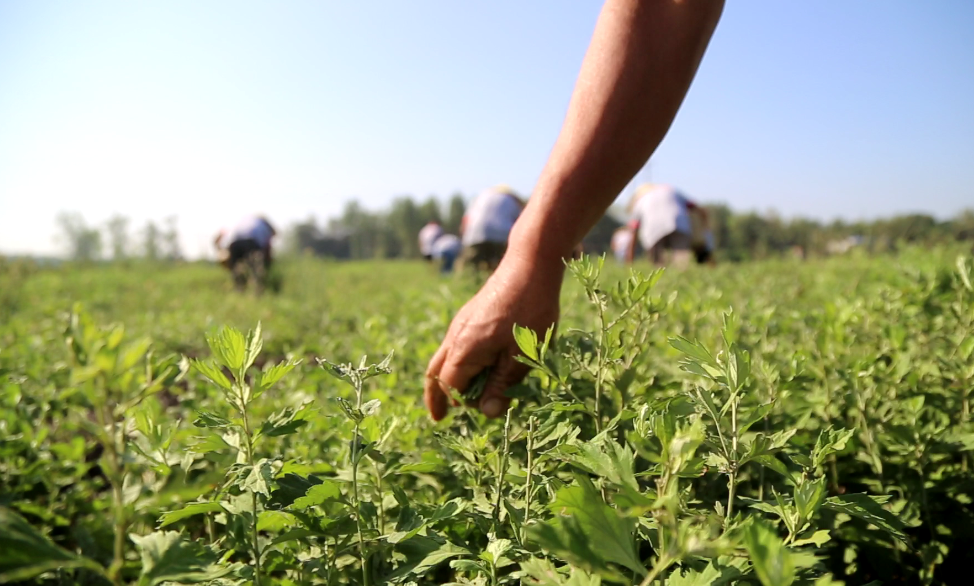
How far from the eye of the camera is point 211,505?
928mm

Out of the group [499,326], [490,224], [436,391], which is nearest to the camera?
[499,326]

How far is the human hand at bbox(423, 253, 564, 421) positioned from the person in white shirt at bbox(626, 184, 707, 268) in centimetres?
762

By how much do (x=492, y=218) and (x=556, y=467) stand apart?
5873 millimetres

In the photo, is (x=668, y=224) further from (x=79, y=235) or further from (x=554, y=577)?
(x=79, y=235)

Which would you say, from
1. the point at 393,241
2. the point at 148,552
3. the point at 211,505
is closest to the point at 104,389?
the point at 148,552

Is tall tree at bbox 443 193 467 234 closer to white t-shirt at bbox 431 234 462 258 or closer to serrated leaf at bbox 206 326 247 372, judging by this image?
white t-shirt at bbox 431 234 462 258

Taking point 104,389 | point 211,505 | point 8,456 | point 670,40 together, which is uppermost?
point 670,40

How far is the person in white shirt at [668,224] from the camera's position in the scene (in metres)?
9.06

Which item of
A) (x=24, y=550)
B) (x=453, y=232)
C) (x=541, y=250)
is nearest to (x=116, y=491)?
(x=24, y=550)

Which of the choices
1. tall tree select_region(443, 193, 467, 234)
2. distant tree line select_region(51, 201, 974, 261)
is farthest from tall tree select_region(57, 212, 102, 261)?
tall tree select_region(443, 193, 467, 234)

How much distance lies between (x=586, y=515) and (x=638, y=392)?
0.62 m

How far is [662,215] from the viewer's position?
30.1 ft

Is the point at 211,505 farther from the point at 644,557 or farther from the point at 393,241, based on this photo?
the point at 393,241

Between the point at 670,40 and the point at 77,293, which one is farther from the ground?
the point at 670,40
